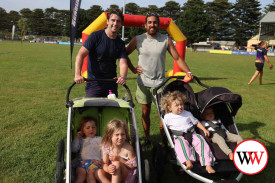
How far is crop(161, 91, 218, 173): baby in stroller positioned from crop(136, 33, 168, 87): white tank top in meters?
0.49

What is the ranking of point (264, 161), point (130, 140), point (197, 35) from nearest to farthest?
point (264, 161), point (130, 140), point (197, 35)

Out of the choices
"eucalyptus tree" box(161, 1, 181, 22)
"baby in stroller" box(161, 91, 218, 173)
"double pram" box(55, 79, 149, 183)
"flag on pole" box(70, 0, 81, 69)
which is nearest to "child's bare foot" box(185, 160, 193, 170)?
"baby in stroller" box(161, 91, 218, 173)

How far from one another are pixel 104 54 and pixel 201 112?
1.63 m

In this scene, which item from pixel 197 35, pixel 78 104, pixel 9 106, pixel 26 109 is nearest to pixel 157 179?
pixel 78 104

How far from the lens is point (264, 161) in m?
2.11

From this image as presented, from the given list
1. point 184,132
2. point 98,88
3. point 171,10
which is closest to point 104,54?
point 98,88

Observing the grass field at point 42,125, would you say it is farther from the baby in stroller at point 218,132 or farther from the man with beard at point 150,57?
the man with beard at point 150,57

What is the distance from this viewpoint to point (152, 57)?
3.74m

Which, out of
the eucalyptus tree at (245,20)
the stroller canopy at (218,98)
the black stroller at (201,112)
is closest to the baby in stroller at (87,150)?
the black stroller at (201,112)

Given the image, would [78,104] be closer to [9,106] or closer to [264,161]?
[264,161]

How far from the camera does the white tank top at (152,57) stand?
3.71 metres

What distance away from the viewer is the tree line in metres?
61.6

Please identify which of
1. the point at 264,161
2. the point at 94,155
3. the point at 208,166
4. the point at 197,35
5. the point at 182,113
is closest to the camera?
the point at 264,161

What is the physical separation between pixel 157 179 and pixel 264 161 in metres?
1.52
